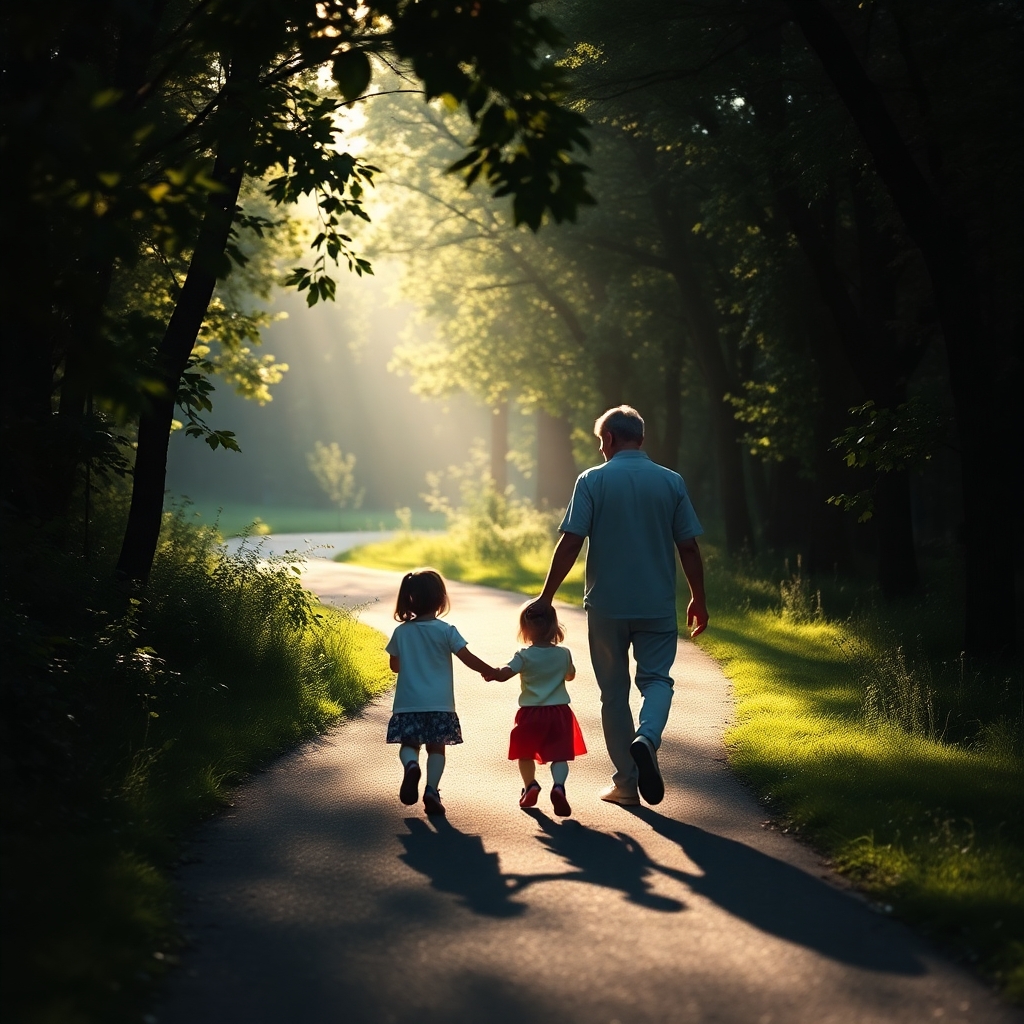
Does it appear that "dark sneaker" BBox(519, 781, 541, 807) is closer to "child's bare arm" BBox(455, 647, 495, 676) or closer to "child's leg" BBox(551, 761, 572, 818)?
"child's leg" BBox(551, 761, 572, 818)

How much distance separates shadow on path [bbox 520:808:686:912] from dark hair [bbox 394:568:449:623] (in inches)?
52.4

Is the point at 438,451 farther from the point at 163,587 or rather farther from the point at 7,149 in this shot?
the point at 7,149

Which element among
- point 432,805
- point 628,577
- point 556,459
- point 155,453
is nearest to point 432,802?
point 432,805

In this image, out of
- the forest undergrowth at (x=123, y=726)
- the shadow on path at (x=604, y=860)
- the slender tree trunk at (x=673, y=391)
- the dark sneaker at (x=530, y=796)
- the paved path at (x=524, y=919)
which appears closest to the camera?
the paved path at (x=524, y=919)

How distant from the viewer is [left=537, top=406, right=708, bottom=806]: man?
24.3ft

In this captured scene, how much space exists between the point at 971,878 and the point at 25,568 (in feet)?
20.7

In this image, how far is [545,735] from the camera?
7371 millimetres

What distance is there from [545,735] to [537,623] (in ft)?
2.09

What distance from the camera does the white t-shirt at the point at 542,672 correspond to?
24.2 ft

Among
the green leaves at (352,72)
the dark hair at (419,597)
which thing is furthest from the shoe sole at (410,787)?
the green leaves at (352,72)

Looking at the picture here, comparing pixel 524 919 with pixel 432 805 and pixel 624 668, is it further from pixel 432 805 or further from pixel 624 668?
pixel 624 668

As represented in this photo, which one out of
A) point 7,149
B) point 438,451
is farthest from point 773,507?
point 438,451

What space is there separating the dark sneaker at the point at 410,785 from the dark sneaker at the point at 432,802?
0.24ft

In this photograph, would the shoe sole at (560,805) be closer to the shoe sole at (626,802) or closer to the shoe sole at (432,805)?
the shoe sole at (626,802)
